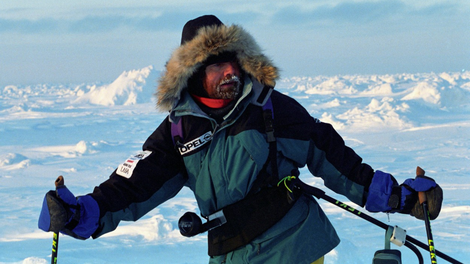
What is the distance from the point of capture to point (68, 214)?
1751 mm

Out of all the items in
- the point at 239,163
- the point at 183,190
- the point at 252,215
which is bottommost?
the point at 183,190

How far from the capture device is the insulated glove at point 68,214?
5.62 feet

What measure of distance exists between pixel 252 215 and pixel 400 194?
633mm

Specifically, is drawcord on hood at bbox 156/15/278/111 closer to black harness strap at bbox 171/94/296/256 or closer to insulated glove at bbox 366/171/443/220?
black harness strap at bbox 171/94/296/256

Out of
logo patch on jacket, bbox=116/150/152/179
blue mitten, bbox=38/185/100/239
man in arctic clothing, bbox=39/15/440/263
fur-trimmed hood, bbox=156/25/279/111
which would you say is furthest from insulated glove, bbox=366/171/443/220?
blue mitten, bbox=38/185/100/239

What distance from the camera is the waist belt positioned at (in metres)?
1.98

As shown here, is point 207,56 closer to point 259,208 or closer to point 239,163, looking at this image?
point 239,163

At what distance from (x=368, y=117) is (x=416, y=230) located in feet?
37.8

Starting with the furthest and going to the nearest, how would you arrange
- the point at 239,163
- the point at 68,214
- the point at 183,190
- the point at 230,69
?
the point at 183,190
the point at 230,69
the point at 239,163
the point at 68,214

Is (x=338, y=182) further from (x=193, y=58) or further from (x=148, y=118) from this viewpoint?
(x=148, y=118)

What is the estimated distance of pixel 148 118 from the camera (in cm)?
2125

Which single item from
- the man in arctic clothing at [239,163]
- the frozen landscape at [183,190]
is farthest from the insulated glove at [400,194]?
the frozen landscape at [183,190]

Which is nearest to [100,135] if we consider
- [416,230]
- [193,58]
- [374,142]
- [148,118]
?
[148,118]

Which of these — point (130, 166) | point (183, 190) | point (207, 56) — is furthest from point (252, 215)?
point (183, 190)
